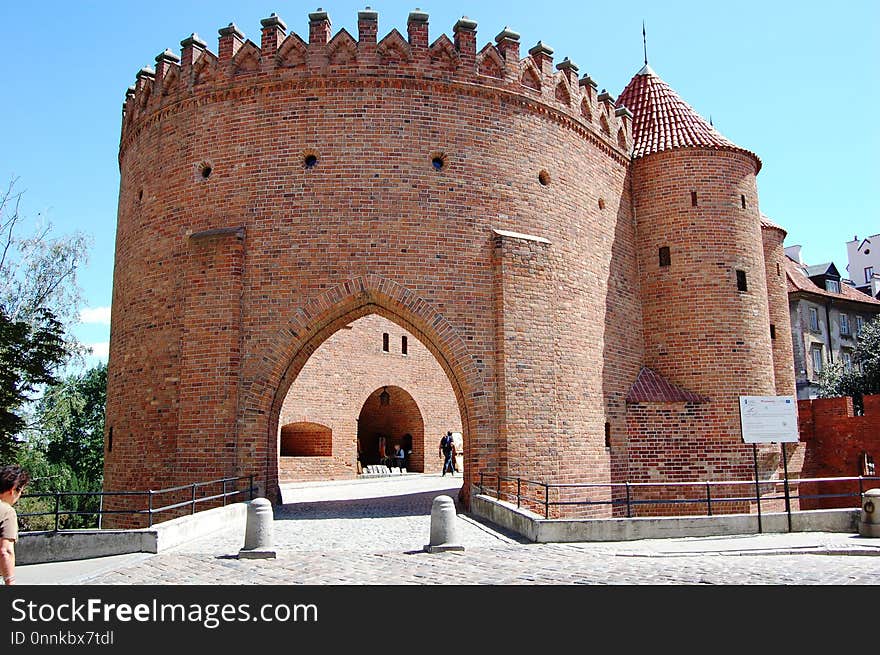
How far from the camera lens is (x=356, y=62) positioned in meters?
14.6

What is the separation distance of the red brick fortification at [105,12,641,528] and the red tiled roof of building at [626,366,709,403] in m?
0.94

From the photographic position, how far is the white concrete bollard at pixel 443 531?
9.09 m

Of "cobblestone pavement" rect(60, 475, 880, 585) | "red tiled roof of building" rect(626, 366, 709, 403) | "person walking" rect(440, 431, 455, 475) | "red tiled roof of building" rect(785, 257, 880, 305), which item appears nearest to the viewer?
"cobblestone pavement" rect(60, 475, 880, 585)

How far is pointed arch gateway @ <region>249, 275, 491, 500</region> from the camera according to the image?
1352 cm

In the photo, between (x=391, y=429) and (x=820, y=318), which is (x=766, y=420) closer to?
(x=391, y=429)

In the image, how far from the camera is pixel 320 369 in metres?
24.7

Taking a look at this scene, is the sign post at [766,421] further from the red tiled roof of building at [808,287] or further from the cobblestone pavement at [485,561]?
the red tiled roof of building at [808,287]

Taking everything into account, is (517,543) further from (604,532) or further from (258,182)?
(258,182)

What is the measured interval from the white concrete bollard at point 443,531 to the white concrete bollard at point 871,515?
244 inches

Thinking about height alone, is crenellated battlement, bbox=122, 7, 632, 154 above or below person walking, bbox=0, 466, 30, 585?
above

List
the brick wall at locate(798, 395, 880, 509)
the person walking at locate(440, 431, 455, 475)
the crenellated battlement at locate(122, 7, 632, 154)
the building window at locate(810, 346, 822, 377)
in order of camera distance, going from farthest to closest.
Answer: the building window at locate(810, 346, 822, 377)
the person walking at locate(440, 431, 455, 475)
the brick wall at locate(798, 395, 880, 509)
the crenellated battlement at locate(122, 7, 632, 154)

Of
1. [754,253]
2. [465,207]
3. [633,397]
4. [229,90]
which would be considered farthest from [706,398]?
[229,90]

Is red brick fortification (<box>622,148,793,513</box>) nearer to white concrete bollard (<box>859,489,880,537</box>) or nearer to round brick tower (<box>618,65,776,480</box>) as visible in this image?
round brick tower (<box>618,65,776,480</box>)

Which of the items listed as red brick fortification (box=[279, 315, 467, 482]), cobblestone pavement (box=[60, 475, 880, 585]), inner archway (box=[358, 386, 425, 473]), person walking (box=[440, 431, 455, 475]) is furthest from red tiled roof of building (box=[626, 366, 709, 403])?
inner archway (box=[358, 386, 425, 473])
